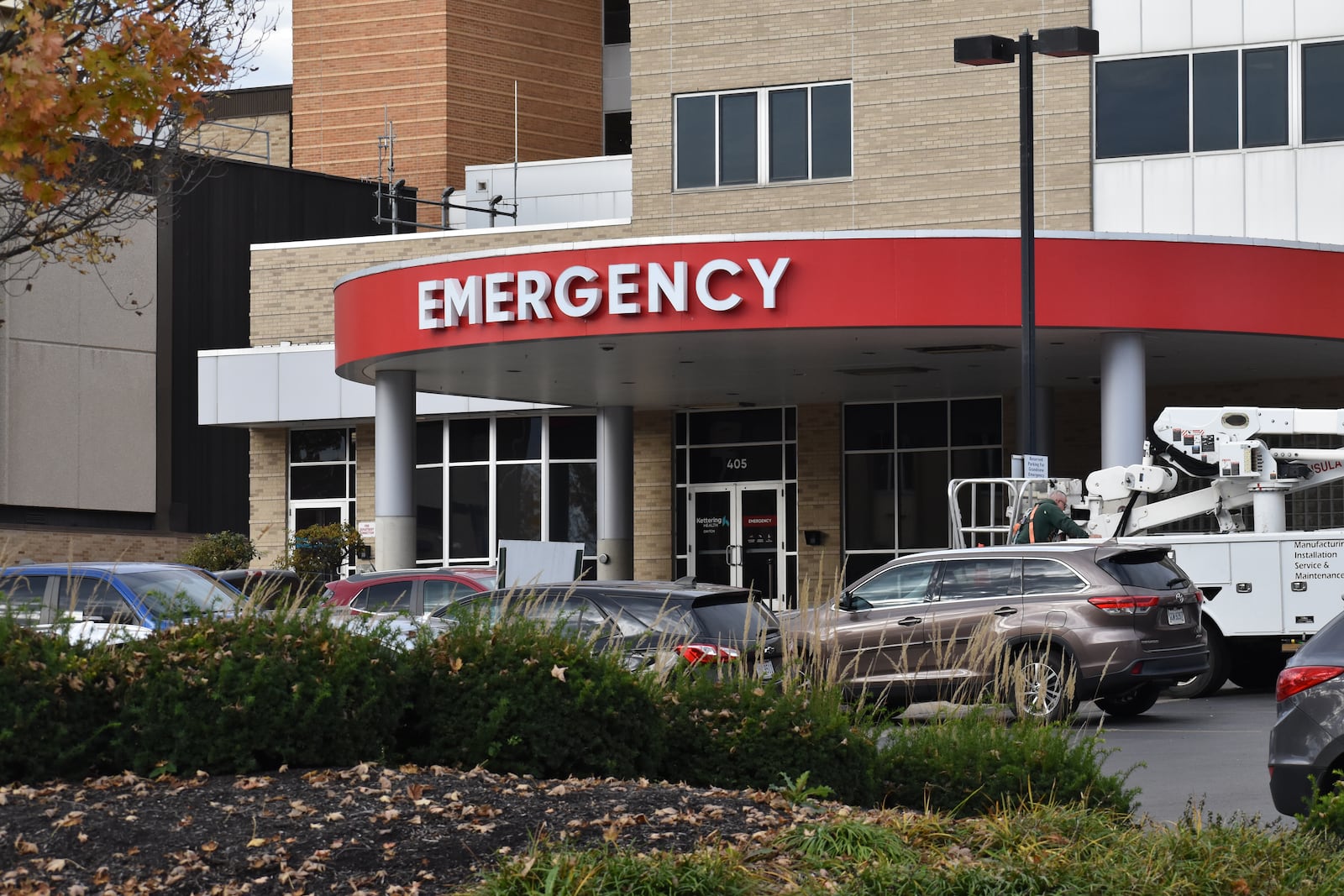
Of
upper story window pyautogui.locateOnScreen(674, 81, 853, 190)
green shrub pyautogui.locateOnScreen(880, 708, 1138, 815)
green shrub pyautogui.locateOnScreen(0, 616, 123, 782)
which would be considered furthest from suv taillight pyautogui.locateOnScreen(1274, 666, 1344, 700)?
upper story window pyautogui.locateOnScreen(674, 81, 853, 190)

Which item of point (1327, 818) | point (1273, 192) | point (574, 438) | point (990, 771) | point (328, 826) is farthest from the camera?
point (574, 438)

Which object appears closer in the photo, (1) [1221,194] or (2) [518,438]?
(1) [1221,194]

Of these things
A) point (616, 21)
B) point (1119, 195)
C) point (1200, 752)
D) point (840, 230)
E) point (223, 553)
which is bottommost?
point (1200, 752)

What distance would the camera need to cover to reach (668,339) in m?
24.1

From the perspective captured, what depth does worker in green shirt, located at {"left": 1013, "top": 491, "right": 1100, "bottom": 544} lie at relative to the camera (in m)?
19.6

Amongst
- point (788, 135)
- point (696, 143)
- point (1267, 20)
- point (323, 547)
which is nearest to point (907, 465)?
point (788, 135)

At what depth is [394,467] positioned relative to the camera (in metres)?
27.5

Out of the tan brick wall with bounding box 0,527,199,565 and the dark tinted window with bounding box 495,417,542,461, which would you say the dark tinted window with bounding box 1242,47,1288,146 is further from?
the tan brick wall with bounding box 0,527,199,565

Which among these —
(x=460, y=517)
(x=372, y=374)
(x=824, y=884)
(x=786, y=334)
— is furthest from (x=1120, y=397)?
(x=824, y=884)

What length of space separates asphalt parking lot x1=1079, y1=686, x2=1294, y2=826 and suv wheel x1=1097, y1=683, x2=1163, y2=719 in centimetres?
11

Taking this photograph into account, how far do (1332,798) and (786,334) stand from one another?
649 inches

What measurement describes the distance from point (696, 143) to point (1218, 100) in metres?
8.62

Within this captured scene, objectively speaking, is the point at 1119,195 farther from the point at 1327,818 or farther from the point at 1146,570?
the point at 1327,818

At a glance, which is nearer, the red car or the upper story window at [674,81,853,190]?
the red car
